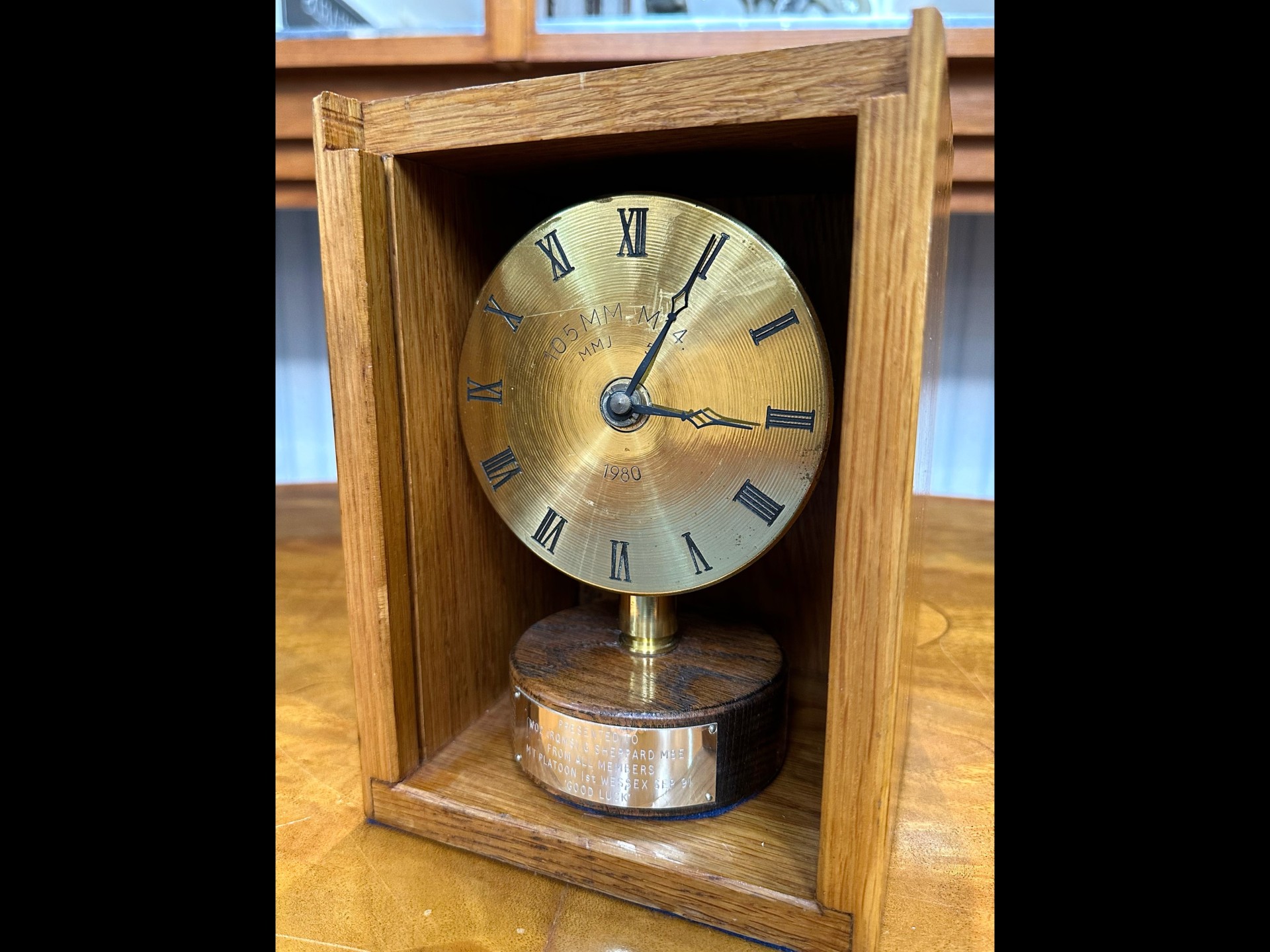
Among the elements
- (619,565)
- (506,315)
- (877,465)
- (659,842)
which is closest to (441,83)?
(506,315)

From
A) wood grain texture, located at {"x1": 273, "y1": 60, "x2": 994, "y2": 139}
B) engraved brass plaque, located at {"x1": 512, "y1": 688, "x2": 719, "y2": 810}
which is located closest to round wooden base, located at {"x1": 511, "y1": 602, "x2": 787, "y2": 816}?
engraved brass plaque, located at {"x1": 512, "y1": 688, "x2": 719, "y2": 810}

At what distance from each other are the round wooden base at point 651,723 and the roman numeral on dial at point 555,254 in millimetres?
453

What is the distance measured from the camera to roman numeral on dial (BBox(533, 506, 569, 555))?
965 millimetres

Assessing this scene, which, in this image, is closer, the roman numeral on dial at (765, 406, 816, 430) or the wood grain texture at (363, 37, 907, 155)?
the wood grain texture at (363, 37, 907, 155)

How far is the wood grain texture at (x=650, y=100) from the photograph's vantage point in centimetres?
66

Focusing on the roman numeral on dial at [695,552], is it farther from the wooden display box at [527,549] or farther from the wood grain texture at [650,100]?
the wood grain texture at [650,100]

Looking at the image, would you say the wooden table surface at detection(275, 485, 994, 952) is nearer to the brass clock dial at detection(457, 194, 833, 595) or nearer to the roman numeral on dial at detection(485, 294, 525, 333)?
the brass clock dial at detection(457, 194, 833, 595)

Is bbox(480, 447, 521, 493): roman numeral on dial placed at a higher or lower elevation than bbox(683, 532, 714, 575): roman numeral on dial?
higher

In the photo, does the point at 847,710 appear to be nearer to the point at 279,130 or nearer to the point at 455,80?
the point at 455,80

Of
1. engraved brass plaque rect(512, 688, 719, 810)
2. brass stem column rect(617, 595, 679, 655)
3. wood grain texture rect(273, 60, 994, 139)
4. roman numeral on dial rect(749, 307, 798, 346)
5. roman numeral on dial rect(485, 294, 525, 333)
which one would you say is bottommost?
engraved brass plaque rect(512, 688, 719, 810)

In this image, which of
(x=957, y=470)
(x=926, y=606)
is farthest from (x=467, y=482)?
(x=957, y=470)

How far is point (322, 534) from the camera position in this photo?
1.94 m

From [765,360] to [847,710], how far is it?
345 millimetres

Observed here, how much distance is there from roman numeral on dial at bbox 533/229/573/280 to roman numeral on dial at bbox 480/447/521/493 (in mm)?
211
